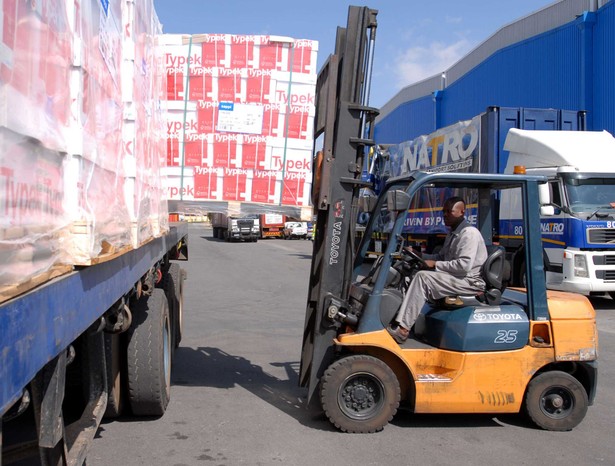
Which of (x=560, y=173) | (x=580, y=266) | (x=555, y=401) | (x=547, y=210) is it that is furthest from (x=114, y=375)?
(x=560, y=173)

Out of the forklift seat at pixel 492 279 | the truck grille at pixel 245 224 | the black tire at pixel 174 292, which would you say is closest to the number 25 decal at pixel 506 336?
the forklift seat at pixel 492 279

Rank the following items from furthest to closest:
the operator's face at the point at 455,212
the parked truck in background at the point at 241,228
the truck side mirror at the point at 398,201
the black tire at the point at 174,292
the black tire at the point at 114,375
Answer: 1. the parked truck in background at the point at 241,228
2. the black tire at the point at 174,292
3. the operator's face at the point at 455,212
4. the truck side mirror at the point at 398,201
5. the black tire at the point at 114,375

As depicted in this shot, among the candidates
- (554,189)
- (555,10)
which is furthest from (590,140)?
(555,10)

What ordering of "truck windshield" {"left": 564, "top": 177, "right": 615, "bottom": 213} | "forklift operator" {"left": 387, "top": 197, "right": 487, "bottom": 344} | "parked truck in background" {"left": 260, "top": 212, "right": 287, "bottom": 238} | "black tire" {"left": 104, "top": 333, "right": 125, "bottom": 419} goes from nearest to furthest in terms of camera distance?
"black tire" {"left": 104, "top": 333, "right": 125, "bottom": 419} < "forklift operator" {"left": 387, "top": 197, "right": 487, "bottom": 344} < "truck windshield" {"left": 564, "top": 177, "right": 615, "bottom": 213} < "parked truck in background" {"left": 260, "top": 212, "right": 287, "bottom": 238}

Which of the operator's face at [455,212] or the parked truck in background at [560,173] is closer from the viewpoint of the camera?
the operator's face at [455,212]

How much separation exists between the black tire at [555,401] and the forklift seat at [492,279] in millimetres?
762

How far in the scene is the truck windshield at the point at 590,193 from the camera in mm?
11555

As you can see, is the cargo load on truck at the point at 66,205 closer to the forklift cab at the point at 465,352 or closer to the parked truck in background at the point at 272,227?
the forklift cab at the point at 465,352

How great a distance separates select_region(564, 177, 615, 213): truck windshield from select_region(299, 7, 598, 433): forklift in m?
6.74

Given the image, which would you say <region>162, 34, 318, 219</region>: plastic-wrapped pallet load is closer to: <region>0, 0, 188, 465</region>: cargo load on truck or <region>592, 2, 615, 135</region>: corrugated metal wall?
<region>0, 0, 188, 465</region>: cargo load on truck

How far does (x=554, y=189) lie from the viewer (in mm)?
11781

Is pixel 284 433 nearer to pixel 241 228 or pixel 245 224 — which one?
pixel 241 228

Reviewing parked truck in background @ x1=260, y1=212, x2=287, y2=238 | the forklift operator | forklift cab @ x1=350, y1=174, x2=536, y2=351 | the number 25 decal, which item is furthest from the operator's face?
parked truck in background @ x1=260, y1=212, x2=287, y2=238

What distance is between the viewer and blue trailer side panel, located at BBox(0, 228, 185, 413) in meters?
1.60
